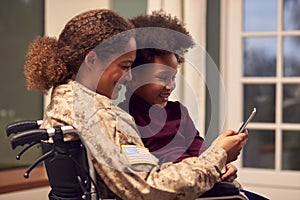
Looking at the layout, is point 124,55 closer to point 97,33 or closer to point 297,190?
point 97,33

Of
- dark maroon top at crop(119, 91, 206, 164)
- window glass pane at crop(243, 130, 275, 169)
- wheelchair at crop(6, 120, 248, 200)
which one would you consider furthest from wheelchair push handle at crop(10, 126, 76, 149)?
window glass pane at crop(243, 130, 275, 169)

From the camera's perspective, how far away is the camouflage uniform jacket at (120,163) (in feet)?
4.18

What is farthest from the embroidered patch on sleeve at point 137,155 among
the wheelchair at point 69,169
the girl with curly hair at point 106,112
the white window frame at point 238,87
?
the white window frame at point 238,87

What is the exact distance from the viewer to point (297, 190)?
10.3 feet

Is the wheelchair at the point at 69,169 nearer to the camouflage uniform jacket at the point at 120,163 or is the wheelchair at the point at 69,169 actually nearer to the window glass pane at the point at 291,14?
the camouflage uniform jacket at the point at 120,163

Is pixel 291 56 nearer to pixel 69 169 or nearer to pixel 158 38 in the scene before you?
pixel 158 38

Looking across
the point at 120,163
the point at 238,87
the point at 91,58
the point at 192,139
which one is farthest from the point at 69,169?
the point at 238,87

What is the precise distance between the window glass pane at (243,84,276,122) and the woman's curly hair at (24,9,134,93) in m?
2.04

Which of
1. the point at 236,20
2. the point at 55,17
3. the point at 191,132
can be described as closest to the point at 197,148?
the point at 191,132

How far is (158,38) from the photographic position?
1.69 m

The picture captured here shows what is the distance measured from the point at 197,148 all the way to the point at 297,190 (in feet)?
5.57

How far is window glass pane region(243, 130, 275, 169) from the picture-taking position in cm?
328

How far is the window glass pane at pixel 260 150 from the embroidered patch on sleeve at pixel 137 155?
210 cm

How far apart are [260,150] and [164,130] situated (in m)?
1.80
